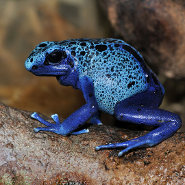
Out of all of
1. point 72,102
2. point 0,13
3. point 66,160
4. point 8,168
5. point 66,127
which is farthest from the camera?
point 0,13

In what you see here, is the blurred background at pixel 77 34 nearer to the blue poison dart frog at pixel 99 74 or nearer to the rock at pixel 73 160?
the blue poison dart frog at pixel 99 74

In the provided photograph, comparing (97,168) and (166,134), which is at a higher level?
(166,134)

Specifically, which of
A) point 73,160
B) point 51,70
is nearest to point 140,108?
point 73,160

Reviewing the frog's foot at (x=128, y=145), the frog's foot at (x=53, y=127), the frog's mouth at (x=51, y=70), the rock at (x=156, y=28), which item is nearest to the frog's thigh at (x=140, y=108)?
the frog's foot at (x=128, y=145)

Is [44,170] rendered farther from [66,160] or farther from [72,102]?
[72,102]

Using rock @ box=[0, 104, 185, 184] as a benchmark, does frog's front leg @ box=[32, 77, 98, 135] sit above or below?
above

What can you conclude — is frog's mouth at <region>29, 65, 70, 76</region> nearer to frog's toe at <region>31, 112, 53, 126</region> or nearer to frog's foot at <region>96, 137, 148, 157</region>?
frog's toe at <region>31, 112, 53, 126</region>

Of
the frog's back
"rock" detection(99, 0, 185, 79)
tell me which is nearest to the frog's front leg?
the frog's back

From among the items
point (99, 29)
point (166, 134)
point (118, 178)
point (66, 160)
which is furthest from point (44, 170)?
point (99, 29)
